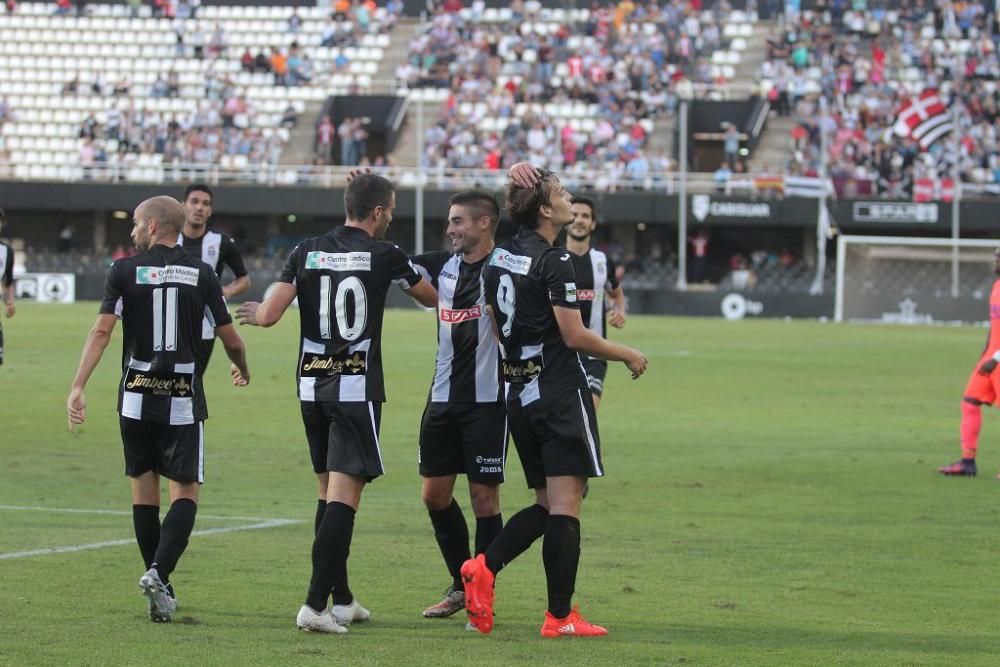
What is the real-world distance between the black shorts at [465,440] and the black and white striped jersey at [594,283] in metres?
4.19

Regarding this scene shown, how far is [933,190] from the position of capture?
49.9m

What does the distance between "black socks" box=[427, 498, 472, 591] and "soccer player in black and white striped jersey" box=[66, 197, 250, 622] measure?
123cm

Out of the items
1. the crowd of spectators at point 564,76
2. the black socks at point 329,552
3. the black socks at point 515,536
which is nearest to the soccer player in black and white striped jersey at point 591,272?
the black socks at point 515,536

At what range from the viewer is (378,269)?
7793 millimetres

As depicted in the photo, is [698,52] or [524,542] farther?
[698,52]

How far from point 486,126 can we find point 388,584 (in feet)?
156

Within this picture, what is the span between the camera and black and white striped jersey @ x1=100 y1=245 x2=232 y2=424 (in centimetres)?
800

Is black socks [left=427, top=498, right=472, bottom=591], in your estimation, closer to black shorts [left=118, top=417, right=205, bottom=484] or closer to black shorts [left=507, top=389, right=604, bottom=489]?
black shorts [left=507, top=389, right=604, bottom=489]

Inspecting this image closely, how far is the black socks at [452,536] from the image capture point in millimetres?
8336

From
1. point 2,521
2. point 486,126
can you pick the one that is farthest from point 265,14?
point 2,521

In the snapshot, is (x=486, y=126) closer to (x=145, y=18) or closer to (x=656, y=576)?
(x=145, y=18)

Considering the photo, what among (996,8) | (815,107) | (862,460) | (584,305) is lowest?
(862,460)

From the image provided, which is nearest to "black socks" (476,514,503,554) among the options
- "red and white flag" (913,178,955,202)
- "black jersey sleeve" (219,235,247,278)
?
"black jersey sleeve" (219,235,247,278)

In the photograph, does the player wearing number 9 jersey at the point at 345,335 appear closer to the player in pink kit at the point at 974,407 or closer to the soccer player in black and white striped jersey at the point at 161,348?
the soccer player in black and white striped jersey at the point at 161,348
